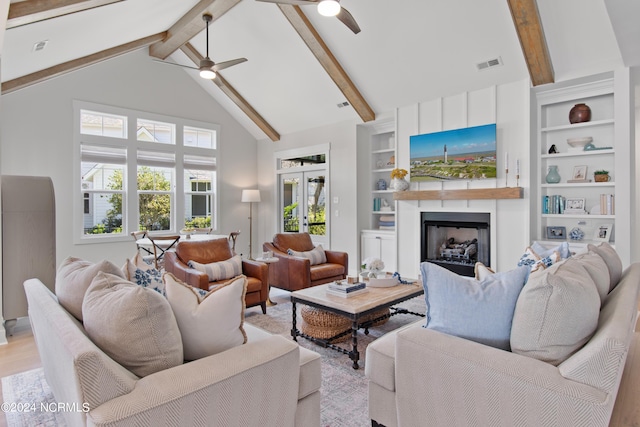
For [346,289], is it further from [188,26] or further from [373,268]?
[188,26]

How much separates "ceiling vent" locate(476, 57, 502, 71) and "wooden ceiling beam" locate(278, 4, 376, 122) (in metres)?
1.84

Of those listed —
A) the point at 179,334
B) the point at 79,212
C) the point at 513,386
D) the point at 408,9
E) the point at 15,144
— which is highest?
the point at 408,9

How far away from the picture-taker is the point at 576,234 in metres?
4.49

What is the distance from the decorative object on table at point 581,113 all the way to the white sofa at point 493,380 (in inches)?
136

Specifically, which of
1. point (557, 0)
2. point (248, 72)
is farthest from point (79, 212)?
point (557, 0)

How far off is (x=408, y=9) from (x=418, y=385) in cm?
416

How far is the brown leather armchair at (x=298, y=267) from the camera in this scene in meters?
4.33

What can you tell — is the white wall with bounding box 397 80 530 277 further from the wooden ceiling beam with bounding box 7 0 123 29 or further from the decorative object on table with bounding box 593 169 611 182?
the wooden ceiling beam with bounding box 7 0 123 29

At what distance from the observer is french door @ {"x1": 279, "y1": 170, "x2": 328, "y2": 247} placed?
7.02 meters

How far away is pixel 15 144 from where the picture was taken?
5.11 metres

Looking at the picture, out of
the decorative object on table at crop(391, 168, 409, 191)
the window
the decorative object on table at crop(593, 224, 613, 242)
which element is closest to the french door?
the window

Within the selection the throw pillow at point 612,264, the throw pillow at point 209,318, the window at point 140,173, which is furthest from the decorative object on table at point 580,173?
the window at point 140,173

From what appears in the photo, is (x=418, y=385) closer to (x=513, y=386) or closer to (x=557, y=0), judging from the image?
(x=513, y=386)

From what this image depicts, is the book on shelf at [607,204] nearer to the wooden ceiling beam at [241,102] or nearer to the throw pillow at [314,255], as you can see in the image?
the throw pillow at [314,255]
